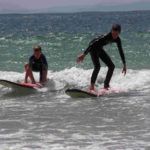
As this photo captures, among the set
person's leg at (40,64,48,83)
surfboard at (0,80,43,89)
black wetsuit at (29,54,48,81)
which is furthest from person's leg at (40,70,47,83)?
surfboard at (0,80,43,89)

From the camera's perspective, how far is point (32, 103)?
857 centimetres

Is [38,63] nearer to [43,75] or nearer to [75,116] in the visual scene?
[43,75]

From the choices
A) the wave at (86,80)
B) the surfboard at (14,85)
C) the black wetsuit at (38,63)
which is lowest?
the wave at (86,80)

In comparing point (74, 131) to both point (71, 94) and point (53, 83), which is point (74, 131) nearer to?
point (71, 94)

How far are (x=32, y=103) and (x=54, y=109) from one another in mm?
904

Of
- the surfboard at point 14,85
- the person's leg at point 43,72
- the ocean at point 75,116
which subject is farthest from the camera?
the person's leg at point 43,72

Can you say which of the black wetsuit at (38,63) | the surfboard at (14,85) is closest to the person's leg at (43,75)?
the black wetsuit at (38,63)

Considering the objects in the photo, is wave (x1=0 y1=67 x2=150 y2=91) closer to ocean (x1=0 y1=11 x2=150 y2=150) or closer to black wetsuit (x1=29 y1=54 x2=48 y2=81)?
ocean (x1=0 y1=11 x2=150 y2=150)

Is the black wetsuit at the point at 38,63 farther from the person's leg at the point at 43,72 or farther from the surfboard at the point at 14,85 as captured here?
the surfboard at the point at 14,85

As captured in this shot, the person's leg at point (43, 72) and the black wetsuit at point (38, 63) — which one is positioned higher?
the black wetsuit at point (38, 63)

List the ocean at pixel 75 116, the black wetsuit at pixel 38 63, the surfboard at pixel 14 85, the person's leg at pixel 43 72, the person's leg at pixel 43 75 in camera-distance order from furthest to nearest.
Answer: the person's leg at pixel 43 75 → the person's leg at pixel 43 72 → the black wetsuit at pixel 38 63 → the surfboard at pixel 14 85 → the ocean at pixel 75 116

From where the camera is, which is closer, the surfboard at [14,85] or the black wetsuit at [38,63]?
the surfboard at [14,85]

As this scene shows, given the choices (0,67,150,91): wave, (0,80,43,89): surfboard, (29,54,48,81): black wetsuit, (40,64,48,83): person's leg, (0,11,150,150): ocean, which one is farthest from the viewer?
(0,67,150,91): wave

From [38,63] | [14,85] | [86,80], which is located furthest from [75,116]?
[86,80]
